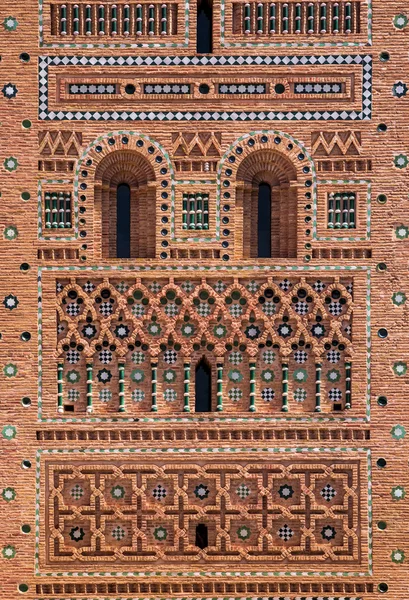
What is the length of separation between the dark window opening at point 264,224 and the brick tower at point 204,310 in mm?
253

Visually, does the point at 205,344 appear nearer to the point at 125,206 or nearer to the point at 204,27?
the point at 125,206

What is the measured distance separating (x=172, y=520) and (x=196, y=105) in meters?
3.81

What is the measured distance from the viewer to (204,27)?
32.4ft

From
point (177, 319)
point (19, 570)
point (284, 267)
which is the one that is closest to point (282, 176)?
point (284, 267)

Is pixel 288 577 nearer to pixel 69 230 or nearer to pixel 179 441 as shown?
pixel 179 441

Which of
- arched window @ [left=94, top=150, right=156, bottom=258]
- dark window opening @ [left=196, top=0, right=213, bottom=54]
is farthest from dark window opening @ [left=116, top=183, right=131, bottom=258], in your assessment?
dark window opening @ [left=196, top=0, right=213, bottom=54]

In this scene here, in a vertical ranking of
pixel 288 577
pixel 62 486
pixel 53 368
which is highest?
pixel 53 368

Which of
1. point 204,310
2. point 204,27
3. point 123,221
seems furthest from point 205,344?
point 204,27

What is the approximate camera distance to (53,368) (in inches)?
378

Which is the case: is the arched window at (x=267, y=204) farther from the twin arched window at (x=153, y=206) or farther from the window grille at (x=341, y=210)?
the window grille at (x=341, y=210)

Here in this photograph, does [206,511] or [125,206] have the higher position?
[125,206]

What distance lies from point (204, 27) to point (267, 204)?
177 cm

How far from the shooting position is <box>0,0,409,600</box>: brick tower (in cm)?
955

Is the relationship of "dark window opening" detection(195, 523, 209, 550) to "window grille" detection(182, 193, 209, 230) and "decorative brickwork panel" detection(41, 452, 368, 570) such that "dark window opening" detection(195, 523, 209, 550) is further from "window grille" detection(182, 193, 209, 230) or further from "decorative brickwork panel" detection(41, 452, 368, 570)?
"window grille" detection(182, 193, 209, 230)
